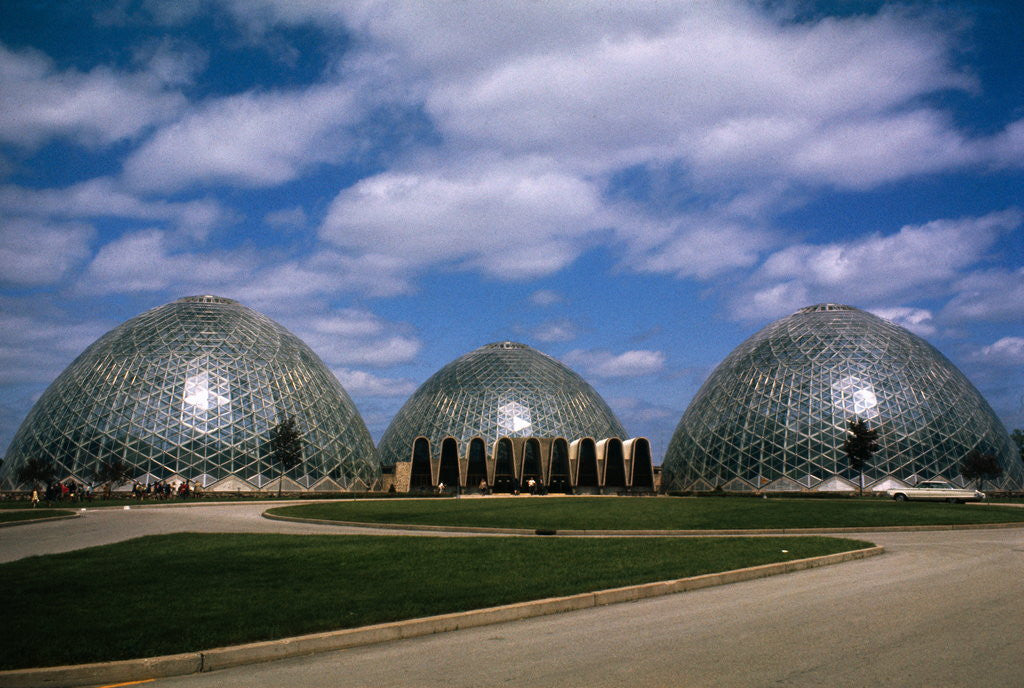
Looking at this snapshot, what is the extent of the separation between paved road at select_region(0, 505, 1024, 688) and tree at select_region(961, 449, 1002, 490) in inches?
2089

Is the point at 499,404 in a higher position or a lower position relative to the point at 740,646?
higher

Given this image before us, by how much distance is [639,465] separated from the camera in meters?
79.7

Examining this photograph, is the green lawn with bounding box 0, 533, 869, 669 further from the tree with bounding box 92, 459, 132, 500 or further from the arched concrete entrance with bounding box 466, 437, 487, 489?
the arched concrete entrance with bounding box 466, 437, 487, 489

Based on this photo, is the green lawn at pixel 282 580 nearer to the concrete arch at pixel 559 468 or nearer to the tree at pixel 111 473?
the tree at pixel 111 473

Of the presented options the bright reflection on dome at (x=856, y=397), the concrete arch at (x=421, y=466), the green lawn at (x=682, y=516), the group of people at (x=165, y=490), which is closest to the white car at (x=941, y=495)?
the bright reflection on dome at (x=856, y=397)

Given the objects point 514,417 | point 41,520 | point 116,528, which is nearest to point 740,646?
point 116,528

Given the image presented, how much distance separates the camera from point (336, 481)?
65625 millimetres

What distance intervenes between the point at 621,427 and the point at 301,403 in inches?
2027

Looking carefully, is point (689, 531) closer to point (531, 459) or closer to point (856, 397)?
point (856, 397)

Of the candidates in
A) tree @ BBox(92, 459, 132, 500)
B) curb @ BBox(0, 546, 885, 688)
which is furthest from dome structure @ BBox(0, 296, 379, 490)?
curb @ BBox(0, 546, 885, 688)

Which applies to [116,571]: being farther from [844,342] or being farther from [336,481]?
[844,342]

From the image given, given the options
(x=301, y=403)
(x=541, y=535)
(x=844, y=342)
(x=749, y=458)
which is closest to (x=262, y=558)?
(x=541, y=535)

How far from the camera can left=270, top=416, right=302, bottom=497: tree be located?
58844 millimetres

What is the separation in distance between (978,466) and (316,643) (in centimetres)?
6397
